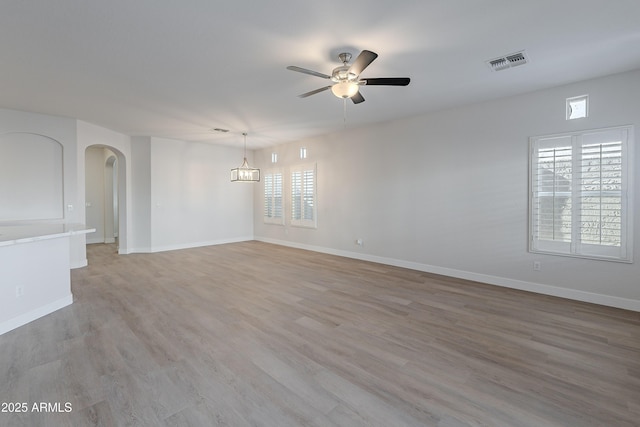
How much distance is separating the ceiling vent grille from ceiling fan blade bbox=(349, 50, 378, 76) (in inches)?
63.6

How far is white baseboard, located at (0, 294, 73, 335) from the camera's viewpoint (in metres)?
2.97

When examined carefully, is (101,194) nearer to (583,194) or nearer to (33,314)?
(33,314)

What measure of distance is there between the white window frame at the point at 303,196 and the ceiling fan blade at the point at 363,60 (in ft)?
14.6

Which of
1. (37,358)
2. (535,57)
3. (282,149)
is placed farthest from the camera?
(282,149)

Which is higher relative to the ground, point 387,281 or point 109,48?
point 109,48

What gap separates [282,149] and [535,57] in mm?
6093

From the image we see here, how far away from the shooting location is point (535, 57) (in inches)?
127

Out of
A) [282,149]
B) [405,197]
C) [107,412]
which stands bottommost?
[107,412]

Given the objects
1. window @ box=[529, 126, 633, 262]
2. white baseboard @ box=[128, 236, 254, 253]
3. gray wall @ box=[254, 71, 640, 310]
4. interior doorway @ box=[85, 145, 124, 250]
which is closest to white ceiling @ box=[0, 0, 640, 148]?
gray wall @ box=[254, 71, 640, 310]

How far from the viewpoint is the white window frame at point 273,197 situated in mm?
8297

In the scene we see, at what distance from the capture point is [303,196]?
766 cm

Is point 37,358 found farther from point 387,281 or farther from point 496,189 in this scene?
point 496,189

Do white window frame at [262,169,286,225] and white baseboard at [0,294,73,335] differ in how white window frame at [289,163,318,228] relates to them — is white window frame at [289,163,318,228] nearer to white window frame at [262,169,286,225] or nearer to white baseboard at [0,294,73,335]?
white window frame at [262,169,286,225]

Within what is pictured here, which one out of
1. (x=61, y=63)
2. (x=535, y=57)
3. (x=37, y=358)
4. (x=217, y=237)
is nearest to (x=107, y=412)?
(x=37, y=358)
